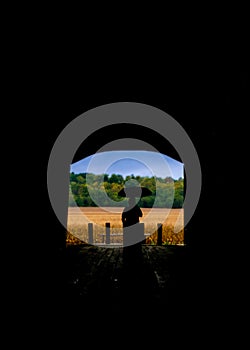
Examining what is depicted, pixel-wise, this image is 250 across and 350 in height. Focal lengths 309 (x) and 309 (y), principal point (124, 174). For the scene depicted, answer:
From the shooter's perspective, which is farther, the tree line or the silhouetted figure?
the tree line

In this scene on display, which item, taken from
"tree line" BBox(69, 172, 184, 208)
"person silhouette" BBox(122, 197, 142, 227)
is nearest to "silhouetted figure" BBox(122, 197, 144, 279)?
"person silhouette" BBox(122, 197, 142, 227)

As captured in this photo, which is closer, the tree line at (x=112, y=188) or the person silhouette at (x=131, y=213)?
the person silhouette at (x=131, y=213)

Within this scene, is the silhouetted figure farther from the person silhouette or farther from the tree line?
the tree line

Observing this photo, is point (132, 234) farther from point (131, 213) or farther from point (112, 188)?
point (112, 188)

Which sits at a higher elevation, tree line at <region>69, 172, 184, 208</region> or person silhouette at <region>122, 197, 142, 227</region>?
tree line at <region>69, 172, 184, 208</region>

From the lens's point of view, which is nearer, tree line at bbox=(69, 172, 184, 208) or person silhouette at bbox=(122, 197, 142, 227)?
person silhouette at bbox=(122, 197, 142, 227)

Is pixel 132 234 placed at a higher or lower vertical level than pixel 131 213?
lower

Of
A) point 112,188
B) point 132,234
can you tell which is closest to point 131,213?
point 132,234

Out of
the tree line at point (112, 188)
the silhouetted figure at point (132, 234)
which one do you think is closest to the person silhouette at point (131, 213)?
the silhouetted figure at point (132, 234)

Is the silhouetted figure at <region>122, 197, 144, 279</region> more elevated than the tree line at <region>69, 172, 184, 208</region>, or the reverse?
the tree line at <region>69, 172, 184, 208</region>

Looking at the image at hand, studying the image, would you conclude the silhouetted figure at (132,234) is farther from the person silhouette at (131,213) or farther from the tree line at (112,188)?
the tree line at (112,188)
